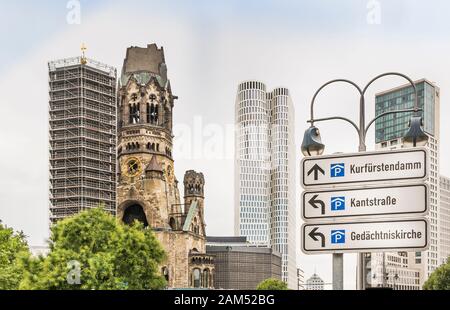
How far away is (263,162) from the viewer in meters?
124

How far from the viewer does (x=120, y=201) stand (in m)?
119

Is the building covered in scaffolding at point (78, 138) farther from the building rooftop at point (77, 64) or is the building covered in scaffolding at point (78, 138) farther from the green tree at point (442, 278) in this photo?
the green tree at point (442, 278)

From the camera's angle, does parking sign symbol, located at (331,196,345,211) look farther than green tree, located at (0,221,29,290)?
No

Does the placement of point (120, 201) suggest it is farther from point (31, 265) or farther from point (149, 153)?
point (31, 265)

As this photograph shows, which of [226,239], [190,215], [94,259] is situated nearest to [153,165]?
[190,215]

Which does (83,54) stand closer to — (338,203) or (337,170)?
(337,170)

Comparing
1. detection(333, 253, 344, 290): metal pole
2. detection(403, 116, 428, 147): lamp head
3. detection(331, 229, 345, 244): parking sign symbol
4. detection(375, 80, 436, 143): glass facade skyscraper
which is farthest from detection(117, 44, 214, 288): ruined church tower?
detection(331, 229, 345, 244): parking sign symbol

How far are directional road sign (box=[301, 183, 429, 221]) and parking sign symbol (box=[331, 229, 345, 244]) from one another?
24 cm

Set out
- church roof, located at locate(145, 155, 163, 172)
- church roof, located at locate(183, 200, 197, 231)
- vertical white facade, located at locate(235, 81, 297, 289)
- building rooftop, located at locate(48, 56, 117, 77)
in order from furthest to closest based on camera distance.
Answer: church roof, located at locate(145, 155, 163, 172), church roof, located at locate(183, 200, 197, 231), vertical white facade, located at locate(235, 81, 297, 289), building rooftop, located at locate(48, 56, 117, 77)

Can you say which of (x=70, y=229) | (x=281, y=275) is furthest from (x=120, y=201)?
(x=70, y=229)

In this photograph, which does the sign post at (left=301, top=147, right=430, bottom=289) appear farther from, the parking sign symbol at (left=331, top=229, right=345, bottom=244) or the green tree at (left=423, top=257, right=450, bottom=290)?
the green tree at (left=423, top=257, right=450, bottom=290)

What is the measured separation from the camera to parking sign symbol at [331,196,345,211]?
483 inches

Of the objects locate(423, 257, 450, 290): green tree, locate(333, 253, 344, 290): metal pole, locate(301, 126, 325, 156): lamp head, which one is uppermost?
locate(301, 126, 325, 156): lamp head

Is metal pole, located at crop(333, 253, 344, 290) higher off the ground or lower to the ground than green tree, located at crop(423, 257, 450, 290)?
higher
